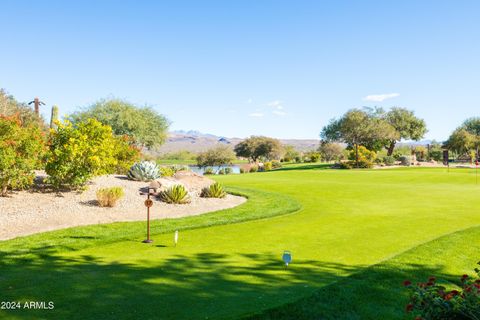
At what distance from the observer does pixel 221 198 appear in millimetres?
17172

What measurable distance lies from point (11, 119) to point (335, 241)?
13207mm

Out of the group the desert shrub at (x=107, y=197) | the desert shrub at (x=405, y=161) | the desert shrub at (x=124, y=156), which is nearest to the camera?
the desert shrub at (x=107, y=197)

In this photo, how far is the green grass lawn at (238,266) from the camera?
16.0 feet

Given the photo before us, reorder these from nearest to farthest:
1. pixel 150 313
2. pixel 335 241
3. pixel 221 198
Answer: pixel 150 313 < pixel 335 241 < pixel 221 198

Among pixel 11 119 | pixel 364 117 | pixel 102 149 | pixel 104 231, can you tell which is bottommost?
pixel 104 231

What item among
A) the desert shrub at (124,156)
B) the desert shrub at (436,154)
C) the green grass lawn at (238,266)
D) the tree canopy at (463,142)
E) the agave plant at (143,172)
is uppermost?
the tree canopy at (463,142)

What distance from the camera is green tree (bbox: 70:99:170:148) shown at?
40.9 m

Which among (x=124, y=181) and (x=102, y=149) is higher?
(x=102, y=149)

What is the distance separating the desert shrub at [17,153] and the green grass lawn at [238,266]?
4.83 meters

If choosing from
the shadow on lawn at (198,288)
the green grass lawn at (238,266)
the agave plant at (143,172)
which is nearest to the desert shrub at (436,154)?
the green grass lawn at (238,266)

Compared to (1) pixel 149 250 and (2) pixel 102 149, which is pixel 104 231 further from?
(2) pixel 102 149

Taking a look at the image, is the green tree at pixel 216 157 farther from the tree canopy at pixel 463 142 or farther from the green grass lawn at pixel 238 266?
the green grass lawn at pixel 238 266

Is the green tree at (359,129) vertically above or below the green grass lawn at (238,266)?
above

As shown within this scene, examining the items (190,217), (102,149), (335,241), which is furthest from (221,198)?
(335,241)
